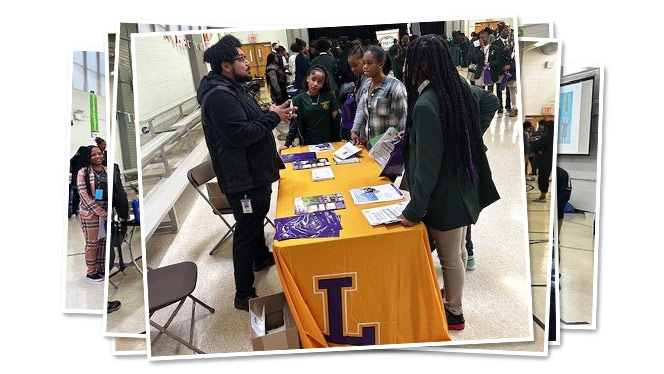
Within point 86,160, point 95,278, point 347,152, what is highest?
point 86,160

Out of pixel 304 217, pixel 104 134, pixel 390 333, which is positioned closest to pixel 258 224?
pixel 304 217

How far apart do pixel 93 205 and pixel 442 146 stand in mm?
1171

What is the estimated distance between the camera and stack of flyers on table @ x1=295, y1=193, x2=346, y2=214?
1.79m

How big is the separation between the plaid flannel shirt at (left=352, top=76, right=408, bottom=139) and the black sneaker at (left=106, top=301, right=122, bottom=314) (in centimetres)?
185

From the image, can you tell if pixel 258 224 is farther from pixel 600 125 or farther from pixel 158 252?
pixel 600 125

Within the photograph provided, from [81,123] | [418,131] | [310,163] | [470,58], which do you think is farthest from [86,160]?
[470,58]

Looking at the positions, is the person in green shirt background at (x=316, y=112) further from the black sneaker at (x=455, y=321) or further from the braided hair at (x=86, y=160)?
the braided hair at (x=86, y=160)

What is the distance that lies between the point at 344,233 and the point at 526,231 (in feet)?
2.20

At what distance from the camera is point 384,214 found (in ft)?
5.30

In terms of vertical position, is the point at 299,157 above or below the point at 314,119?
below

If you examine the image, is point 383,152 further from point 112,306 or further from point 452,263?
point 112,306

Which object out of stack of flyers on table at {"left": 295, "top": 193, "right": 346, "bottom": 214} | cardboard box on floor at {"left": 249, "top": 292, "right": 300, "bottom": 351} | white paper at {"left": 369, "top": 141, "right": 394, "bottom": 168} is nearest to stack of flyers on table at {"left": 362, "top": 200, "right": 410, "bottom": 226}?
stack of flyers on table at {"left": 295, "top": 193, "right": 346, "bottom": 214}

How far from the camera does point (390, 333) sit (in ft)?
5.54

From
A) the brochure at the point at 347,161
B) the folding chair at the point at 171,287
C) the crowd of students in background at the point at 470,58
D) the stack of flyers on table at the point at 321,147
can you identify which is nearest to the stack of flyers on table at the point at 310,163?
the brochure at the point at 347,161
